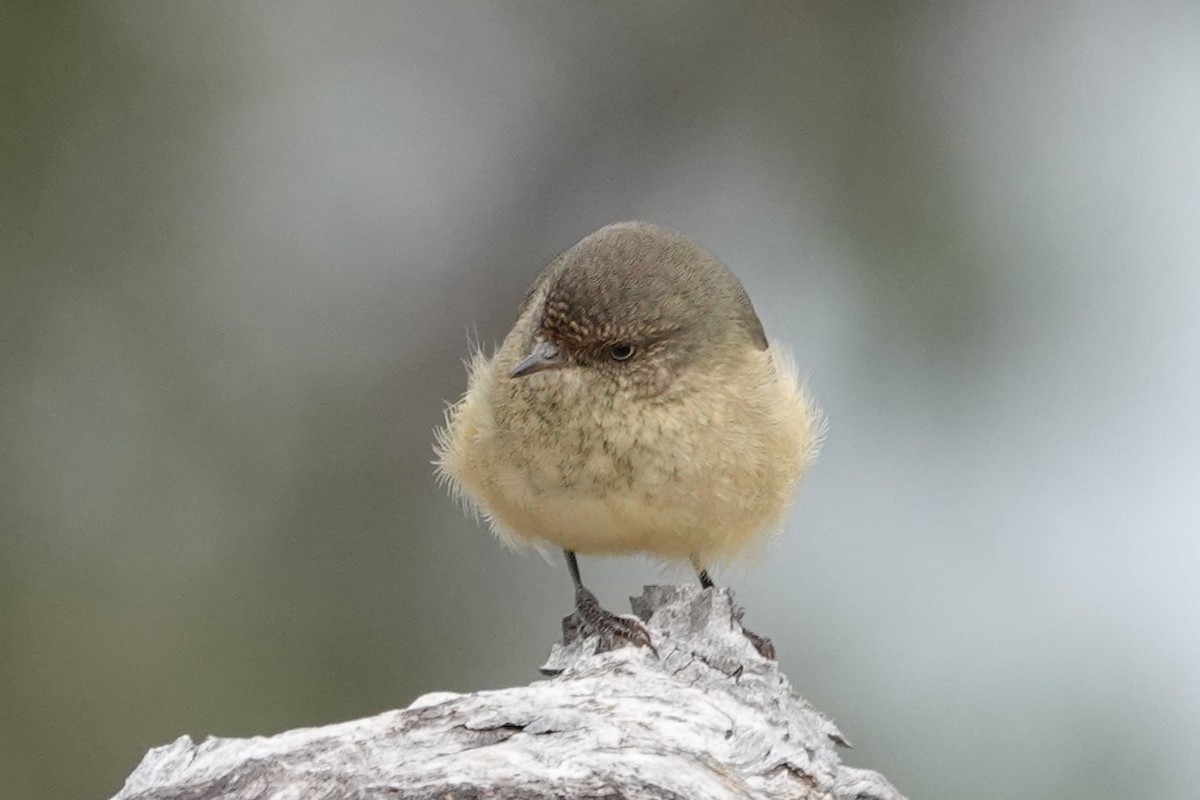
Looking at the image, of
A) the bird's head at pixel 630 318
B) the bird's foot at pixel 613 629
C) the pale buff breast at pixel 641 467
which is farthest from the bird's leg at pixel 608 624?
the bird's head at pixel 630 318

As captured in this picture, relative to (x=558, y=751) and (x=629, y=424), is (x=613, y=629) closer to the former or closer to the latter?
(x=629, y=424)

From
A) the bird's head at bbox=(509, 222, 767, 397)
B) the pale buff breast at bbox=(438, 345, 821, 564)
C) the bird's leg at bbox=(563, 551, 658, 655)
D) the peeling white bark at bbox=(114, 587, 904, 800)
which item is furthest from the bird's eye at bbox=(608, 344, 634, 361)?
the peeling white bark at bbox=(114, 587, 904, 800)

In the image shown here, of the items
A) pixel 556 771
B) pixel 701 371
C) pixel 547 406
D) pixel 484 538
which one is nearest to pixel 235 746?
pixel 556 771

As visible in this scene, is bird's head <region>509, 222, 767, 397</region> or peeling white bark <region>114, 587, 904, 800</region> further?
bird's head <region>509, 222, 767, 397</region>

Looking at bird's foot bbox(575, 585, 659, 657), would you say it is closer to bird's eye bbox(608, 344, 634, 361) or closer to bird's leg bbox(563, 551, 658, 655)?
bird's leg bbox(563, 551, 658, 655)

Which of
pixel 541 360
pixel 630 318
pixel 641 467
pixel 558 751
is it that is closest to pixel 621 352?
pixel 630 318
